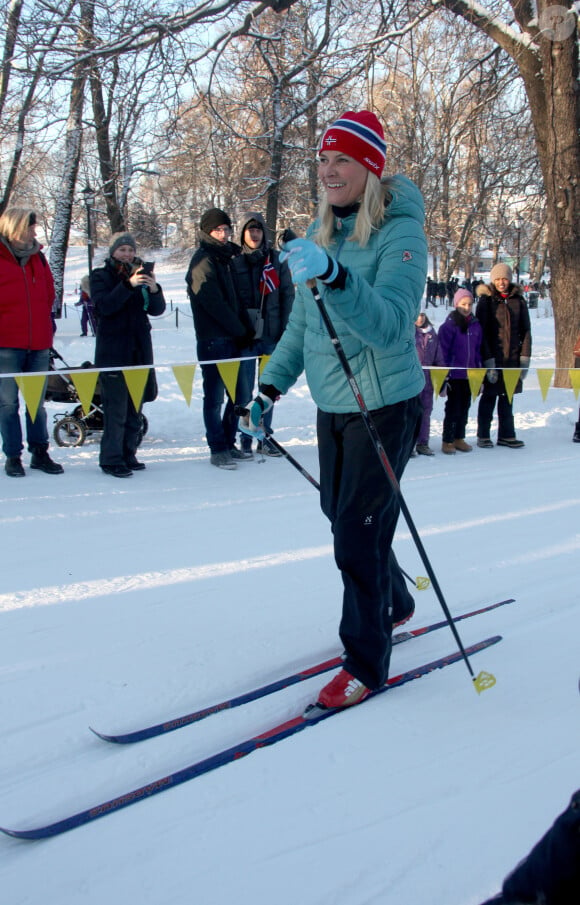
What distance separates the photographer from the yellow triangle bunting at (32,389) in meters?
5.48

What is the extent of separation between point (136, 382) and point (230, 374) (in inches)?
33.4

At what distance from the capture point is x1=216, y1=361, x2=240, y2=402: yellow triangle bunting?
6199mm

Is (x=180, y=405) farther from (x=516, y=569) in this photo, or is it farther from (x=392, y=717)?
(x=392, y=717)

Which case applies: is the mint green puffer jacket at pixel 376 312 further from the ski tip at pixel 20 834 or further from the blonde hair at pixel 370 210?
the ski tip at pixel 20 834

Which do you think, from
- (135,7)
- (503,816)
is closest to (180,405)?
(135,7)

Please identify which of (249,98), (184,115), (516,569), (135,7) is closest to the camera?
(516,569)

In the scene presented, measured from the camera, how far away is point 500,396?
7.71 meters

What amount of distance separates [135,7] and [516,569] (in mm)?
8363

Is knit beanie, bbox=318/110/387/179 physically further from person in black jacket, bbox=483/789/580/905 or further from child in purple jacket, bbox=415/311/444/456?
child in purple jacket, bbox=415/311/444/456

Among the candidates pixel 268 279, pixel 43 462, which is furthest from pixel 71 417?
pixel 268 279

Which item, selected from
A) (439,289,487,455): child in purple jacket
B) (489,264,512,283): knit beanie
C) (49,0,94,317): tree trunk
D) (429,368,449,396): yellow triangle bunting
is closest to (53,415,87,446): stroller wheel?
(429,368,449,396): yellow triangle bunting

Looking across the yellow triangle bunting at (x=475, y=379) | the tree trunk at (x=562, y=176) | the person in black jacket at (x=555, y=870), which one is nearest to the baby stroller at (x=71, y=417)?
the yellow triangle bunting at (x=475, y=379)

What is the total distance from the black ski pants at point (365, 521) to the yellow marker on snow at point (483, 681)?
13.4 inches

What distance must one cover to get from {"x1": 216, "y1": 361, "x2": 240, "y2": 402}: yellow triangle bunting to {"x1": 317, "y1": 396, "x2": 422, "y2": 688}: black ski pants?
361 centimetres
